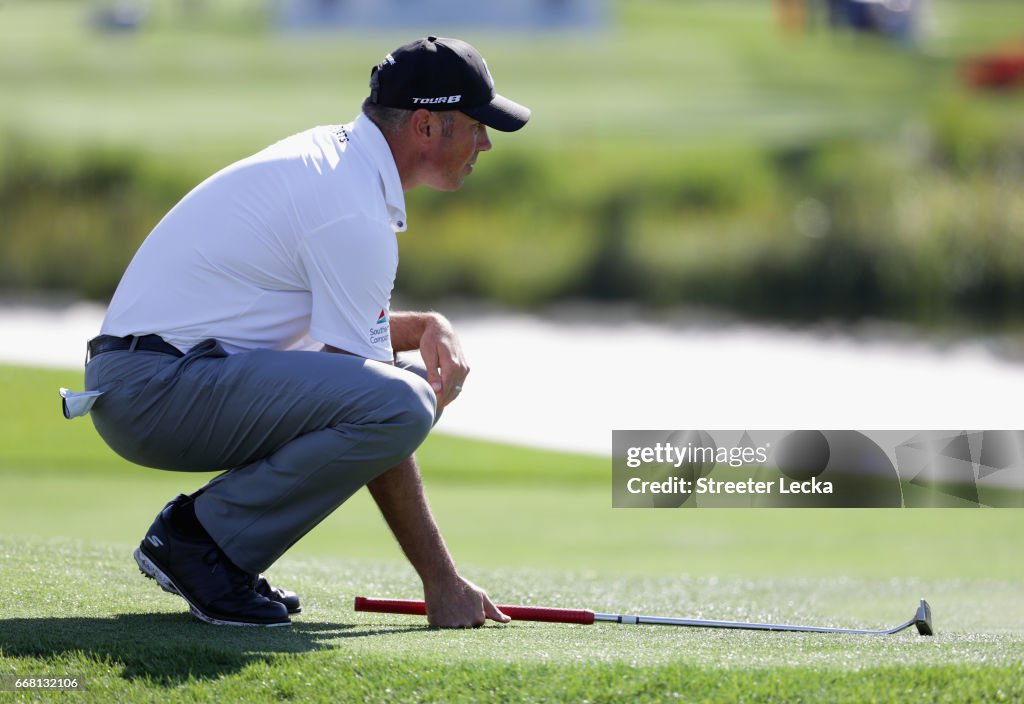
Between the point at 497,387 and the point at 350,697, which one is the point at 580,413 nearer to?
the point at 497,387

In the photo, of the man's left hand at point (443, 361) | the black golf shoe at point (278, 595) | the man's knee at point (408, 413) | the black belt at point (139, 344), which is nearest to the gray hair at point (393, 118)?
the man's left hand at point (443, 361)

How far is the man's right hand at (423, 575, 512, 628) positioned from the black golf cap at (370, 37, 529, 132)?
105 centimetres

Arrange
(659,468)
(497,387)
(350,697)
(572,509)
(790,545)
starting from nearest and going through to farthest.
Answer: (350,697)
(790,545)
(572,509)
(659,468)
(497,387)

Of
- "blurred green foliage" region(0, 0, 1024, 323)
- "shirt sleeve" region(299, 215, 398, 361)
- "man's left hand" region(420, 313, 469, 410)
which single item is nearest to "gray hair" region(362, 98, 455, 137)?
"shirt sleeve" region(299, 215, 398, 361)

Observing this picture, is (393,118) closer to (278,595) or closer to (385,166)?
(385,166)

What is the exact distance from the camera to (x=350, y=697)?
249 cm

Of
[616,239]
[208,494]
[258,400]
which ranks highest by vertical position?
[616,239]

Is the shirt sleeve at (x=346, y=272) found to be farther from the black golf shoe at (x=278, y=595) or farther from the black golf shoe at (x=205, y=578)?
the black golf shoe at (x=278, y=595)

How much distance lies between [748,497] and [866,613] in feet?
12.0

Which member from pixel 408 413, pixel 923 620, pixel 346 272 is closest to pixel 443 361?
pixel 408 413

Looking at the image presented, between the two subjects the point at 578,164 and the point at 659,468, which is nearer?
the point at 659,468

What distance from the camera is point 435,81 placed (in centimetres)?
305

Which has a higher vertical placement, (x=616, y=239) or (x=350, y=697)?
(x=616, y=239)

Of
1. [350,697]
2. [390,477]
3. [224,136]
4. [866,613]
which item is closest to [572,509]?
[866,613]
